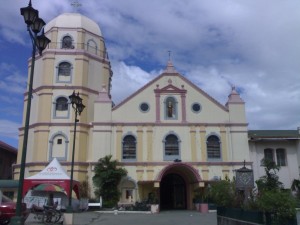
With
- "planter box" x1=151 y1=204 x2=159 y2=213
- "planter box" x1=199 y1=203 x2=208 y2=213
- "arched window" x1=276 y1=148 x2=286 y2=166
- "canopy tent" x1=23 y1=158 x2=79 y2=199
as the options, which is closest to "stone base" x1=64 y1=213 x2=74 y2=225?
"canopy tent" x1=23 y1=158 x2=79 y2=199

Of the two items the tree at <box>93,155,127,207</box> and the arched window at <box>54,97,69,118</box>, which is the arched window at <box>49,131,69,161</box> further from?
the tree at <box>93,155,127,207</box>

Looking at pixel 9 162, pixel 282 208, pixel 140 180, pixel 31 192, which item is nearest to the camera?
pixel 282 208

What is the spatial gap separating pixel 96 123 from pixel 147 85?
5.87 m

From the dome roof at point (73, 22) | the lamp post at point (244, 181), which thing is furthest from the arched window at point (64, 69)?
the lamp post at point (244, 181)

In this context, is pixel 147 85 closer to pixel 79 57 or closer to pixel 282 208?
pixel 79 57

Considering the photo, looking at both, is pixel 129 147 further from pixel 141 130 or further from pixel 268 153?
pixel 268 153

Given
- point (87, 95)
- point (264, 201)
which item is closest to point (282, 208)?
point (264, 201)

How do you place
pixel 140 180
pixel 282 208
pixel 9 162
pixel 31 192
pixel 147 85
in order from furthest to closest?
pixel 9 162 → pixel 147 85 → pixel 140 180 → pixel 31 192 → pixel 282 208

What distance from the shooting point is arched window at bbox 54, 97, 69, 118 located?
109 feet

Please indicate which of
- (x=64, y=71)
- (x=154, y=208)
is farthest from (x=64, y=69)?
(x=154, y=208)

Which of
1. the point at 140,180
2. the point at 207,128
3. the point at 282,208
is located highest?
the point at 207,128

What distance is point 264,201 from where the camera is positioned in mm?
11602

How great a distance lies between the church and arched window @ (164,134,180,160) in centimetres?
9

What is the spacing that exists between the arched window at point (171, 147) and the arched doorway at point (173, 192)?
8.99ft
